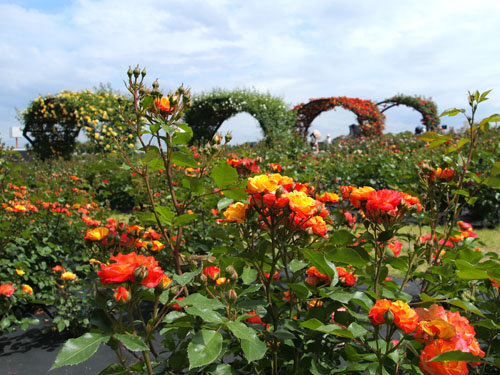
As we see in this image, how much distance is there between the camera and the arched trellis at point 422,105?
59.5 feet

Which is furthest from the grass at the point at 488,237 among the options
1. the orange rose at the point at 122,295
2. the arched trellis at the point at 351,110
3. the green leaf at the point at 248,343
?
the arched trellis at the point at 351,110

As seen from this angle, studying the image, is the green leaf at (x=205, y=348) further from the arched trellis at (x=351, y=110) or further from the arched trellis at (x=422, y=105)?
the arched trellis at (x=422, y=105)

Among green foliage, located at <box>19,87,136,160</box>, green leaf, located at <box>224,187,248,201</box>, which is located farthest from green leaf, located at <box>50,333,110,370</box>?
green foliage, located at <box>19,87,136,160</box>

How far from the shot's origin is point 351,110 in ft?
50.1

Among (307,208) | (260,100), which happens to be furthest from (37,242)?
(260,100)

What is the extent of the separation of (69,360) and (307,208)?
0.51 metres

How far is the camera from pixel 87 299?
2.44m

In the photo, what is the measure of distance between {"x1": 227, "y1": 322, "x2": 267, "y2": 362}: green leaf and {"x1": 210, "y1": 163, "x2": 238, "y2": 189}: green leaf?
38 centimetres

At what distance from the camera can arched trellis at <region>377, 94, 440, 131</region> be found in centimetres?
1812

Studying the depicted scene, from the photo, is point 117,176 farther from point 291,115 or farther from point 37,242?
point 291,115

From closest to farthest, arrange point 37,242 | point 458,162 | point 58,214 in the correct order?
1. point 458,162
2. point 37,242
3. point 58,214

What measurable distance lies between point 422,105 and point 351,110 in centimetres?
504

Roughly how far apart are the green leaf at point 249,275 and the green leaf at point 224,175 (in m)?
0.23

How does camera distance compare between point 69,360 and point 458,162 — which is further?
point 458,162
